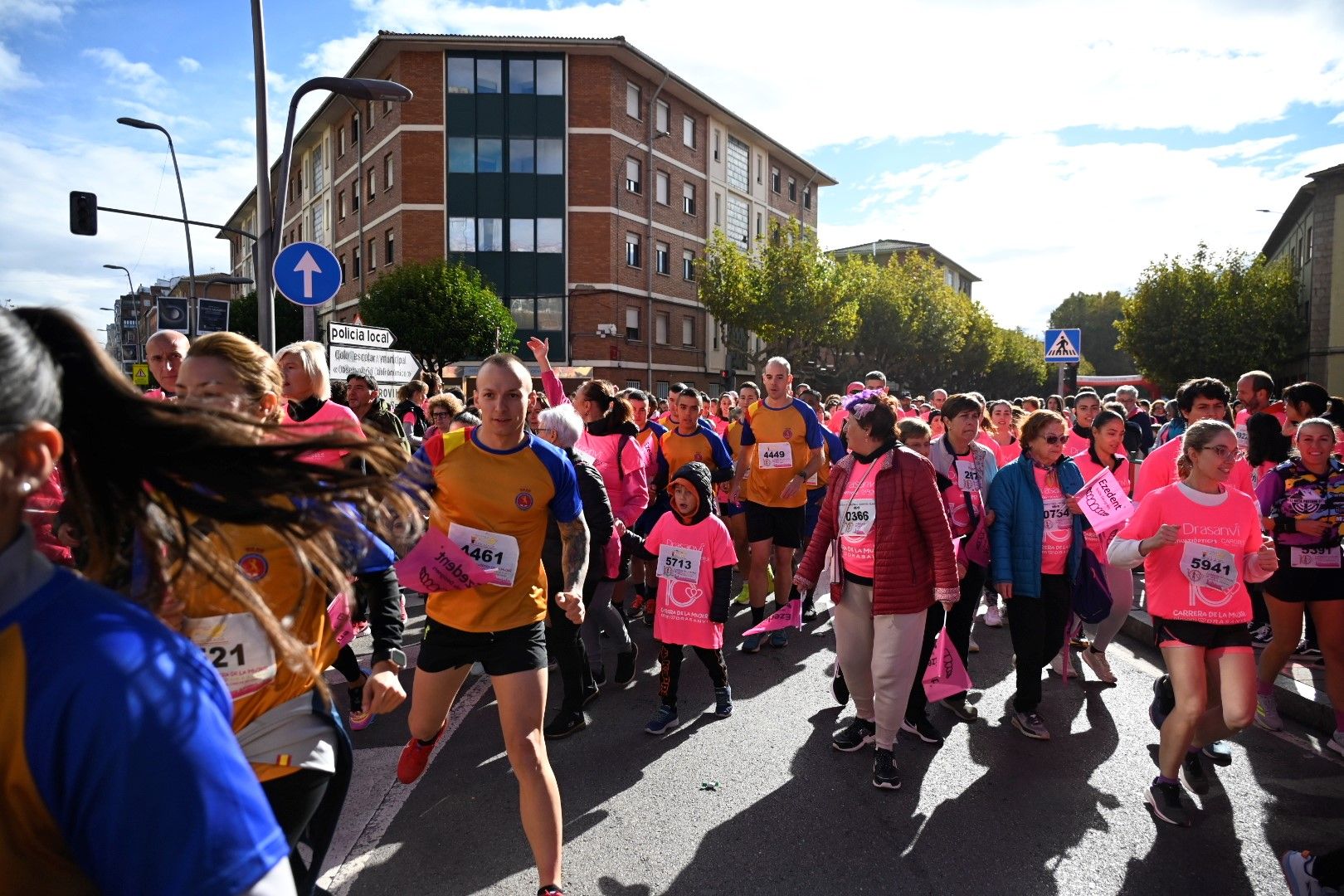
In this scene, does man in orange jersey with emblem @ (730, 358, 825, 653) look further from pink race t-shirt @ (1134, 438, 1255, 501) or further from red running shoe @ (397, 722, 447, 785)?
red running shoe @ (397, 722, 447, 785)

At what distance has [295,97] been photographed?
38.4 ft

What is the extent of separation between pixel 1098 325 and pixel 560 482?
3975 inches

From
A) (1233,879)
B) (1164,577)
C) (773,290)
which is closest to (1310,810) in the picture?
(1233,879)

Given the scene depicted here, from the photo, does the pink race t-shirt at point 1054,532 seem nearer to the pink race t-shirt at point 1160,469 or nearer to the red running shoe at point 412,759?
the pink race t-shirt at point 1160,469

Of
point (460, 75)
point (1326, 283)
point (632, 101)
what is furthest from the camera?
point (1326, 283)

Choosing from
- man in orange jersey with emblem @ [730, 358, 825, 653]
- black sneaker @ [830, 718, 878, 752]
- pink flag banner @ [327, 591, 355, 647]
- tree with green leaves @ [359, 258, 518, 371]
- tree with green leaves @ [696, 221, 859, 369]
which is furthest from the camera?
tree with green leaves @ [696, 221, 859, 369]

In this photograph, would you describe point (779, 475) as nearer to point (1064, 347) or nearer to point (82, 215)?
point (1064, 347)

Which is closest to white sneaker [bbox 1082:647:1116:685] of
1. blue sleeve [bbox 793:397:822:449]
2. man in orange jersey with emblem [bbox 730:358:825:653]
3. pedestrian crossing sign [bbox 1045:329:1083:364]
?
man in orange jersey with emblem [bbox 730:358:825:653]

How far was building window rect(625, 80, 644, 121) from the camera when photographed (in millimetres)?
36906

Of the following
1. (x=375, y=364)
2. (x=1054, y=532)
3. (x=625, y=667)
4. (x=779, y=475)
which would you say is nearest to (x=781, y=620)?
(x=625, y=667)

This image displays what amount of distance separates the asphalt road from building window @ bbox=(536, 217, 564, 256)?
32.5 meters

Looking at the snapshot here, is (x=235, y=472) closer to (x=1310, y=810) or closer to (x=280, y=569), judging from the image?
(x=280, y=569)

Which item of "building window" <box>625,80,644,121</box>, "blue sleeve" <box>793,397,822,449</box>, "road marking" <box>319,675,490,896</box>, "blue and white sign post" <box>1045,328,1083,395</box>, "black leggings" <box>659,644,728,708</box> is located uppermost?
"building window" <box>625,80,644,121</box>

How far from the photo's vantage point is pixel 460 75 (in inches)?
1391
